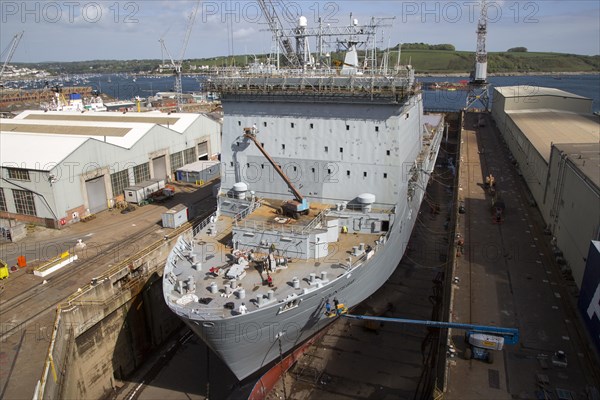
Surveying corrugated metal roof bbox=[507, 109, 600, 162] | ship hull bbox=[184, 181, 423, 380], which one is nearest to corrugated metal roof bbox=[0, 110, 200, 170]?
ship hull bbox=[184, 181, 423, 380]

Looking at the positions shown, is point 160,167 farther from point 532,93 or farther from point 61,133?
point 532,93

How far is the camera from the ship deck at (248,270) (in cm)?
1389

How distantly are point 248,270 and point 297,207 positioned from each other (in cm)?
343

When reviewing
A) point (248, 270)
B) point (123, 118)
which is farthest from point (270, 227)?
point (123, 118)

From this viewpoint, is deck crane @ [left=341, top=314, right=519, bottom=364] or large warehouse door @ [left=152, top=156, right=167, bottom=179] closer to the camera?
deck crane @ [left=341, top=314, right=519, bottom=364]

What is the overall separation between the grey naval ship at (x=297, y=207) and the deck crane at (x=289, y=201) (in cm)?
8

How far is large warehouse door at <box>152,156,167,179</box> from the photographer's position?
3578 centimetres

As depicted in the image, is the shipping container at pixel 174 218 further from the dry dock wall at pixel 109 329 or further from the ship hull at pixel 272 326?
the ship hull at pixel 272 326

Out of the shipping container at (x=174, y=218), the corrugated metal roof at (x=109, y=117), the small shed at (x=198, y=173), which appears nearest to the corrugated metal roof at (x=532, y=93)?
the small shed at (x=198, y=173)

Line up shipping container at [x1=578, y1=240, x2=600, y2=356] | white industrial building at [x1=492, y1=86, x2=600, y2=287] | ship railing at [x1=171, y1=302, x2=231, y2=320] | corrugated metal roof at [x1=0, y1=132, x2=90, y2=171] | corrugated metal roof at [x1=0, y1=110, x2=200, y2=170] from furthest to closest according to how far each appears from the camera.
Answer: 1. corrugated metal roof at [x1=0, y1=110, x2=200, y2=170]
2. corrugated metal roof at [x1=0, y1=132, x2=90, y2=171]
3. white industrial building at [x1=492, y1=86, x2=600, y2=287]
4. ship railing at [x1=171, y1=302, x2=231, y2=320]
5. shipping container at [x1=578, y1=240, x2=600, y2=356]

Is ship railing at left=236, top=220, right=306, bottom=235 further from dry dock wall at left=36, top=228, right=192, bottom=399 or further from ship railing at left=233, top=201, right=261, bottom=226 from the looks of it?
dry dock wall at left=36, top=228, right=192, bottom=399

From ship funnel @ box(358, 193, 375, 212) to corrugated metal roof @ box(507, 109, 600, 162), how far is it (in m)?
13.6

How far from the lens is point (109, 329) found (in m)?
18.7

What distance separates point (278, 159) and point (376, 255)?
6531 millimetres
